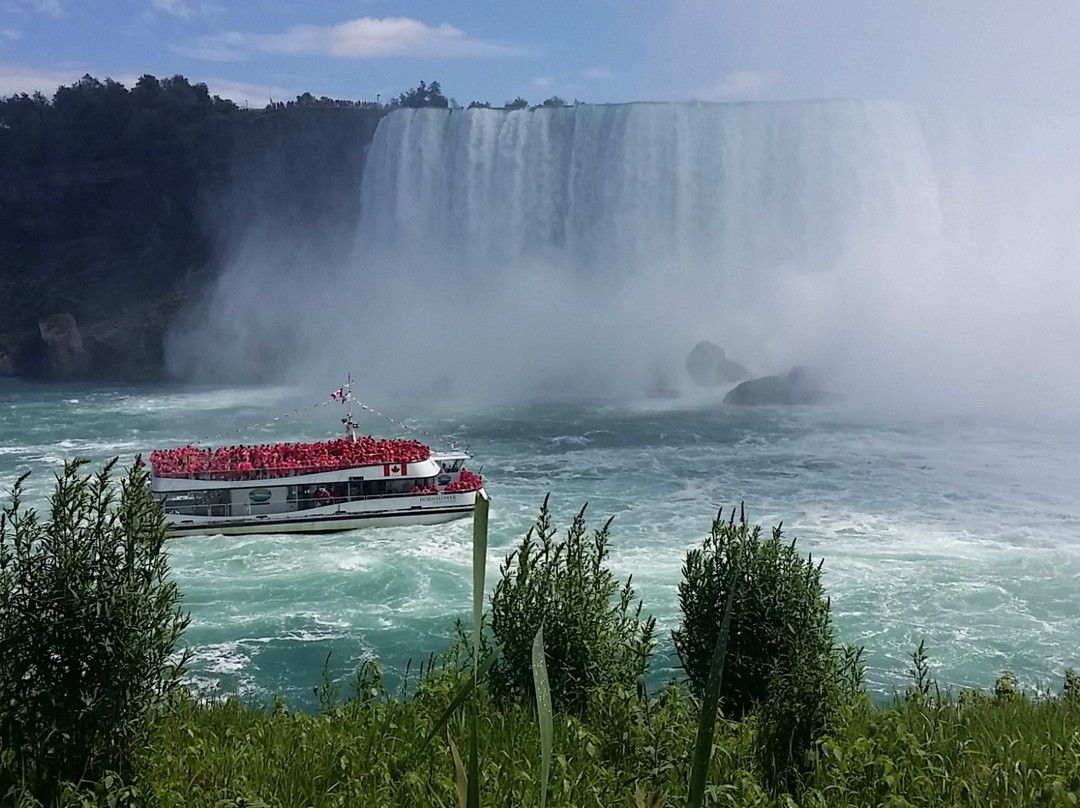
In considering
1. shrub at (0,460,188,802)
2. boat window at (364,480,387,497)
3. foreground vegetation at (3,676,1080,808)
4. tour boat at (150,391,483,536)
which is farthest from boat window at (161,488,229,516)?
shrub at (0,460,188,802)

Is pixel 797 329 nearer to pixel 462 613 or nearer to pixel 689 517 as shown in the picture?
pixel 689 517

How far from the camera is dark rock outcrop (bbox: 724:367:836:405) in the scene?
2981 centimetres

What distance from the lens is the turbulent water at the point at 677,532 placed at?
11492 millimetres

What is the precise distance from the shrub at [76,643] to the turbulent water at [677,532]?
597 cm

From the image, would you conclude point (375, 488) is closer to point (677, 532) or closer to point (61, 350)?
point (677, 532)

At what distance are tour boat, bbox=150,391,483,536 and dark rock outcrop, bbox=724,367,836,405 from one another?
48.1ft

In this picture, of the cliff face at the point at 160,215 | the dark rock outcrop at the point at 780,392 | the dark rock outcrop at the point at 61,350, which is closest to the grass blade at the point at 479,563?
the dark rock outcrop at the point at 780,392

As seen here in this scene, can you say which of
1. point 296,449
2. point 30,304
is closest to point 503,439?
point 296,449

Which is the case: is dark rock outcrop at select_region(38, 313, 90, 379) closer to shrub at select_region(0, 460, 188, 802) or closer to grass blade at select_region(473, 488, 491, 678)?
shrub at select_region(0, 460, 188, 802)

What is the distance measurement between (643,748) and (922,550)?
12.0 metres

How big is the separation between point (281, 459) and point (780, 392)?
17.2m

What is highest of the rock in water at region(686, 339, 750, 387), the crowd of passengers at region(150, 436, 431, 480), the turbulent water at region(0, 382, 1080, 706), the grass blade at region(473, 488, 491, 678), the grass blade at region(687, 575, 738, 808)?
the grass blade at region(473, 488, 491, 678)

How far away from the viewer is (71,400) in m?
33.4

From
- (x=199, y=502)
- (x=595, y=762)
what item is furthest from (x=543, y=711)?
(x=199, y=502)
